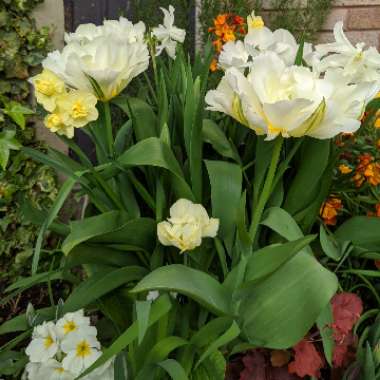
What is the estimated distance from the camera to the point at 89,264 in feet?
3.91

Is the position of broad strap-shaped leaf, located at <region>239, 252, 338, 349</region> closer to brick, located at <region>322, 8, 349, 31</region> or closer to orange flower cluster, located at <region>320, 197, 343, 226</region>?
orange flower cluster, located at <region>320, 197, 343, 226</region>

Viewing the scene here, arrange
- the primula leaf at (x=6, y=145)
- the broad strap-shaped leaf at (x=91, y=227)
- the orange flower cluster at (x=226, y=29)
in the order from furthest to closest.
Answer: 1. the orange flower cluster at (x=226, y=29)
2. the primula leaf at (x=6, y=145)
3. the broad strap-shaped leaf at (x=91, y=227)

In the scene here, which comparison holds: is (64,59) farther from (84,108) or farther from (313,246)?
(313,246)

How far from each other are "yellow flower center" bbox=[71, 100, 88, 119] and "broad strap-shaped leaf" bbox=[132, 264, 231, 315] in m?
0.30

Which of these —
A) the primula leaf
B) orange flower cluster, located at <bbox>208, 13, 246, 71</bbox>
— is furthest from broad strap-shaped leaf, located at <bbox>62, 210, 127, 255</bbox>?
orange flower cluster, located at <bbox>208, 13, 246, 71</bbox>

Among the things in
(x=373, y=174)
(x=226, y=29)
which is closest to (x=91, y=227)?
(x=373, y=174)

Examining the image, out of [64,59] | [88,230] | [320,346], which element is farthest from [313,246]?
[64,59]

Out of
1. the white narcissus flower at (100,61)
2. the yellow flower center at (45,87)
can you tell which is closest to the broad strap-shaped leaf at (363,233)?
the white narcissus flower at (100,61)

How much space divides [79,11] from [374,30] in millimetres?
1487

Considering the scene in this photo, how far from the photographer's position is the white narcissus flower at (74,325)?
44.4 inches

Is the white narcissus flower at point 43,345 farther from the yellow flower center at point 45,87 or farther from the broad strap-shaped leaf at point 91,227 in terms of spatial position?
the yellow flower center at point 45,87

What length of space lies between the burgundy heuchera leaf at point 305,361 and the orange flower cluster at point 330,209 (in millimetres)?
322

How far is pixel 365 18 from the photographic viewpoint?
267 centimetres

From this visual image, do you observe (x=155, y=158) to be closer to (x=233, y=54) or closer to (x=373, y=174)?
A: (x=233, y=54)
